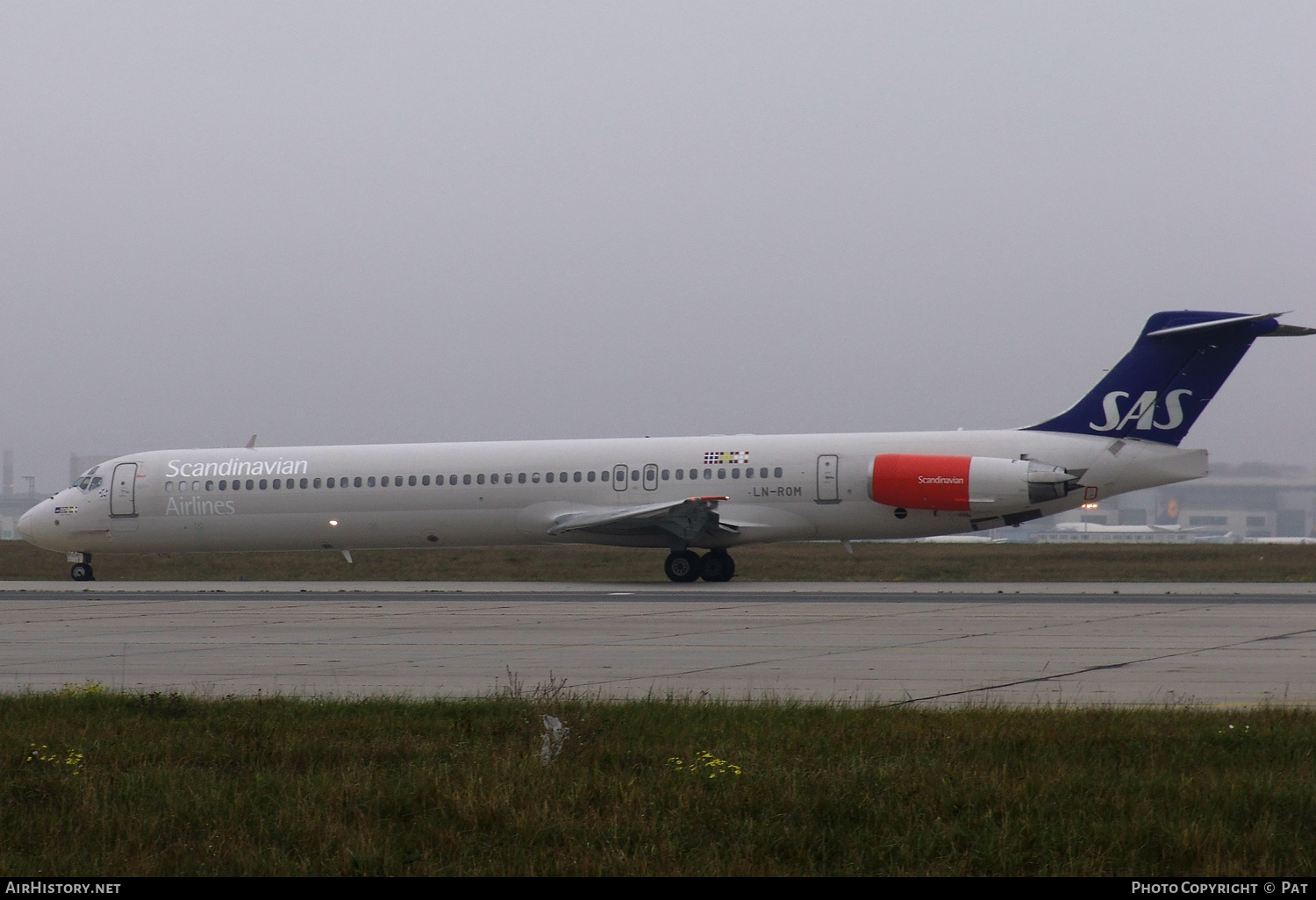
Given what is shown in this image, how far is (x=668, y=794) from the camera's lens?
6.88 meters

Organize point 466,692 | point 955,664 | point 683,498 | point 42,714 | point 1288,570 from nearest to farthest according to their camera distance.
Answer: point 42,714
point 466,692
point 955,664
point 683,498
point 1288,570

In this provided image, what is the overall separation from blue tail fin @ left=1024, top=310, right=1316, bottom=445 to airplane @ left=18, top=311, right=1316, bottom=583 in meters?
0.03

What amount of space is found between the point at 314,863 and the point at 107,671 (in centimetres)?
872

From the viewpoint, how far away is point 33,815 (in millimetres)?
6660

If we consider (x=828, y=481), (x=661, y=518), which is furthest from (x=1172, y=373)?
(x=661, y=518)

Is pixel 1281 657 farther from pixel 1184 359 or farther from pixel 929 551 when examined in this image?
pixel 929 551

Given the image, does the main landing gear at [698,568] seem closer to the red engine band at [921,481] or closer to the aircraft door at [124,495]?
the red engine band at [921,481]

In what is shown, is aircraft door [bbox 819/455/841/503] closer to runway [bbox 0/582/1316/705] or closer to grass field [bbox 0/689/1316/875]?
runway [bbox 0/582/1316/705]

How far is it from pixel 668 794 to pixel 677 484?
2452cm

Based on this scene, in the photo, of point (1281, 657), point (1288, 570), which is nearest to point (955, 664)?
point (1281, 657)

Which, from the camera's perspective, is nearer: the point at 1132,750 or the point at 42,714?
the point at 1132,750

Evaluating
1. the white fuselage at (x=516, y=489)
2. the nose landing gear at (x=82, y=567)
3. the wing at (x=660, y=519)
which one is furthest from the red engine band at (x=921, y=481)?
the nose landing gear at (x=82, y=567)

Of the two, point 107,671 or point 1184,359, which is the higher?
point 1184,359

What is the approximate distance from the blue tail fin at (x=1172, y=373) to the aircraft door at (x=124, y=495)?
22505 millimetres
